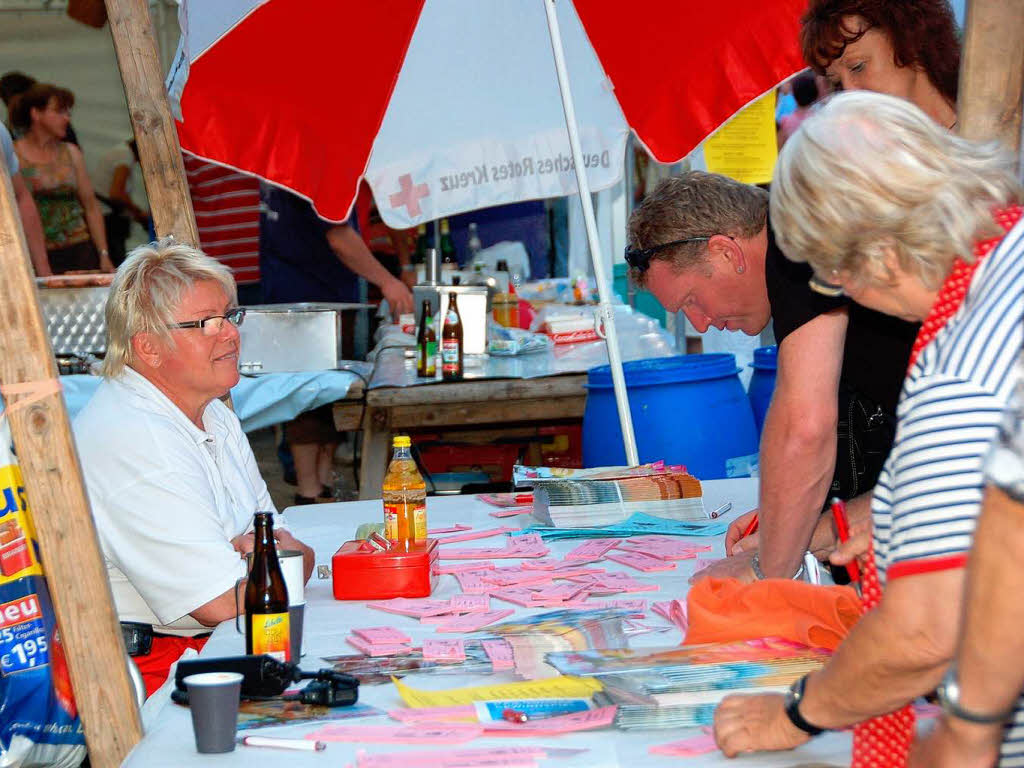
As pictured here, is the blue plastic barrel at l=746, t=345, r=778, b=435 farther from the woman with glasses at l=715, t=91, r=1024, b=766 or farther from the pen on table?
the woman with glasses at l=715, t=91, r=1024, b=766

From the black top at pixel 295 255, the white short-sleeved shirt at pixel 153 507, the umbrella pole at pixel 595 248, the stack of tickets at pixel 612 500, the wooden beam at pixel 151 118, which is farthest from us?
the black top at pixel 295 255

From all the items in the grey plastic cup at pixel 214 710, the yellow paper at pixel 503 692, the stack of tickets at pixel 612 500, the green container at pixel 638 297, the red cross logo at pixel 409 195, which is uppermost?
the red cross logo at pixel 409 195

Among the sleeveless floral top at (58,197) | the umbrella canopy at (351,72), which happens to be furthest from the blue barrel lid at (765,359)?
the sleeveless floral top at (58,197)

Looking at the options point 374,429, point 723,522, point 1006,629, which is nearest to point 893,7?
point 723,522

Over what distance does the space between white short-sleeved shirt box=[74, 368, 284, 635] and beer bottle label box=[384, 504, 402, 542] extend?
333 mm

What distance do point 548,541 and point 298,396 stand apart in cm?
239

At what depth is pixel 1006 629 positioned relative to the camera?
3.80ft

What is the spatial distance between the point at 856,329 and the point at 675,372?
1892mm

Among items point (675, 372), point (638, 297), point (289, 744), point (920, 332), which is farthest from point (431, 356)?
point (638, 297)

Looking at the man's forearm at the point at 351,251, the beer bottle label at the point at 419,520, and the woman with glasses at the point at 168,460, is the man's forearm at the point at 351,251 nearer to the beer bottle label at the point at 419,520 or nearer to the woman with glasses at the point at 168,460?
the woman with glasses at the point at 168,460

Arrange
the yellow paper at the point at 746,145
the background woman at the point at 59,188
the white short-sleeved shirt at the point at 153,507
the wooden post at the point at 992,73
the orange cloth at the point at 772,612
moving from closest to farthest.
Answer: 1. the orange cloth at the point at 772,612
2. the wooden post at the point at 992,73
3. the white short-sleeved shirt at the point at 153,507
4. the yellow paper at the point at 746,145
5. the background woman at the point at 59,188

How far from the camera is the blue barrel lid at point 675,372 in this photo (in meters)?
4.61

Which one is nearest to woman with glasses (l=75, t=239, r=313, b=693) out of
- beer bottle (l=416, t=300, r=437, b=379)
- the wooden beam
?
the wooden beam

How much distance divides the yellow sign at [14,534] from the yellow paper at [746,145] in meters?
3.97
